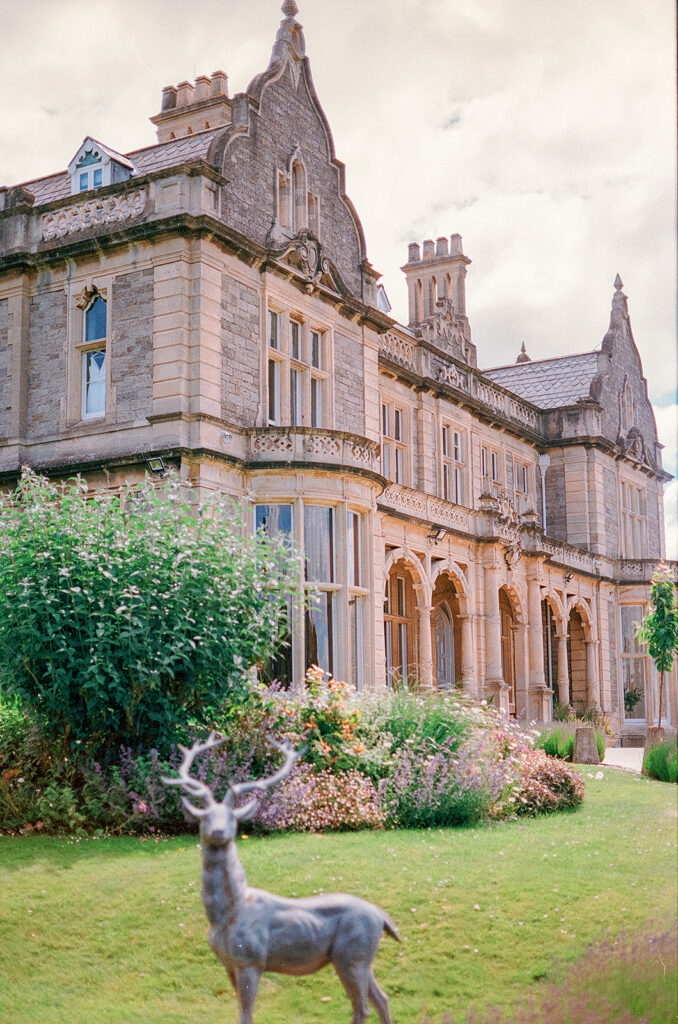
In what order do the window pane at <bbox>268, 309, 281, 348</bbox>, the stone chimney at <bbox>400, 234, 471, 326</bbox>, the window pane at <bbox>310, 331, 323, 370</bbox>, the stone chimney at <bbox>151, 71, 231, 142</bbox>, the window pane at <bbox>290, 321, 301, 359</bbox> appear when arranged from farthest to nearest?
1. the stone chimney at <bbox>400, 234, 471, 326</bbox>
2. the stone chimney at <bbox>151, 71, 231, 142</bbox>
3. the window pane at <bbox>310, 331, 323, 370</bbox>
4. the window pane at <bbox>290, 321, 301, 359</bbox>
5. the window pane at <bbox>268, 309, 281, 348</bbox>

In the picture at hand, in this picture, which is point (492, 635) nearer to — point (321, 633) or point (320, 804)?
point (321, 633)

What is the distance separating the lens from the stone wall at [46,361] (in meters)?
19.6

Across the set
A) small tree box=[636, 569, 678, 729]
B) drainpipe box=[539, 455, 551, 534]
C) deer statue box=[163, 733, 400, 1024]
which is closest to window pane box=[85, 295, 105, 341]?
small tree box=[636, 569, 678, 729]

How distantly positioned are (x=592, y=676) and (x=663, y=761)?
46.4 feet

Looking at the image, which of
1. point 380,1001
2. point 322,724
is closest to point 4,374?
point 322,724

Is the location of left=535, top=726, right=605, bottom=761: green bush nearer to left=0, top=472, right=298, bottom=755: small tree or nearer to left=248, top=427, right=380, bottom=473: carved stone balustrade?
left=248, top=427, right=380, bottom=473: carved stone balustrade

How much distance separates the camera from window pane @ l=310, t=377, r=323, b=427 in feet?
70.6

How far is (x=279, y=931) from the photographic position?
605 centimetres

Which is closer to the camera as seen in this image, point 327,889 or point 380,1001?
point 380,1001

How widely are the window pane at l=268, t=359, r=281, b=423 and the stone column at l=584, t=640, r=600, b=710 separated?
16.9 metres

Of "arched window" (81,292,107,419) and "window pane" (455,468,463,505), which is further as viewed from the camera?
"window pane" (455,468,463,505)

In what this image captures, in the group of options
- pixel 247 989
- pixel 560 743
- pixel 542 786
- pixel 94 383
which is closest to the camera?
pixel 247 989

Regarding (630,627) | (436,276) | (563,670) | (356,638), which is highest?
(436,276)

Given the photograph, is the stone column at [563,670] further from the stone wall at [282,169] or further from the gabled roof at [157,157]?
the gabled roof at [157,157]
